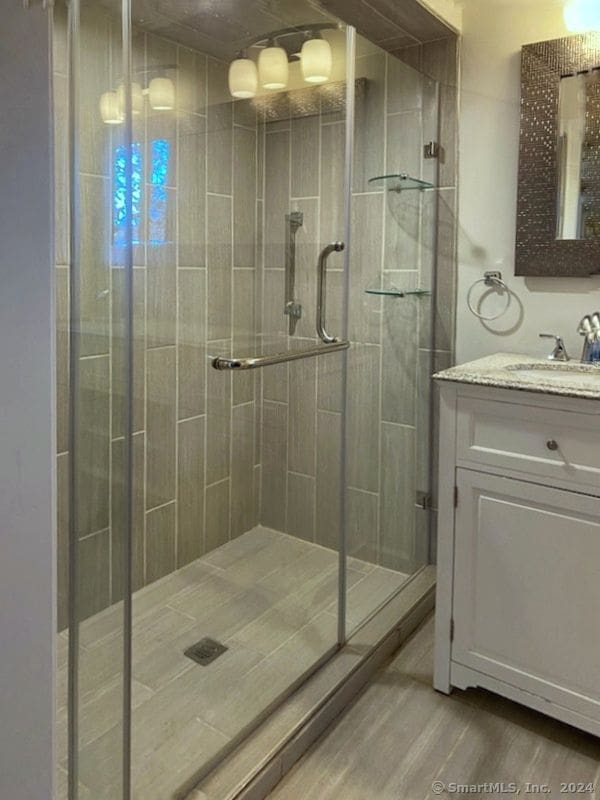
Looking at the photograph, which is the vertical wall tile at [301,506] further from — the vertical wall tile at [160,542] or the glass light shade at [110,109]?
the glass light shade at [110,109]

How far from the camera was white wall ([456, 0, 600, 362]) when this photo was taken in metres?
2.09

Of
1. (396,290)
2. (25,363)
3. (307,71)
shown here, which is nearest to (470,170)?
(396,290)

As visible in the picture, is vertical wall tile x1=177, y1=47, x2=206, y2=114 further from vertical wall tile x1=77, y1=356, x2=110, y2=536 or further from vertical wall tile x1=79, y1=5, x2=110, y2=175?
vertical wall tile x1=77, y1=356, x2=110, y2=536

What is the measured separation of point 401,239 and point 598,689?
1.49m

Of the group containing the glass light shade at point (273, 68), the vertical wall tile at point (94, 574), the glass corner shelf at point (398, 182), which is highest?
the glass light shade at point (273, 68)

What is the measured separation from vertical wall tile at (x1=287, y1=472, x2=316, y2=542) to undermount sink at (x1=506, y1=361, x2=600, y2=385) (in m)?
0.77

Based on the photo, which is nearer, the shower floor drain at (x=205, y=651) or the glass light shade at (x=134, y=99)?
the glass light shade at (x=134, y=99)

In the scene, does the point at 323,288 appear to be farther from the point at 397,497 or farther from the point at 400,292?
the point at 397,497

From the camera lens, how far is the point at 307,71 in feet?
6.48

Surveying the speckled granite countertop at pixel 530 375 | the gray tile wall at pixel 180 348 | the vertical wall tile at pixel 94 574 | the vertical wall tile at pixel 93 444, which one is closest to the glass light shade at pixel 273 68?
the gray tile wall at pixel 180 348

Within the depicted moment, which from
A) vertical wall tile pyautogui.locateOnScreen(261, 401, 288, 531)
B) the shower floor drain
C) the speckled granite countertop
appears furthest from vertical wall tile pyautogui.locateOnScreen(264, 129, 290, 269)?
the shower floor drain

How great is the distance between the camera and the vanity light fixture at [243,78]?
1.91m

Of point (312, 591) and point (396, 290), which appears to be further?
point (396, 290)

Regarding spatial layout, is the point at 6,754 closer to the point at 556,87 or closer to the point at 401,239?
the point at 401,239
